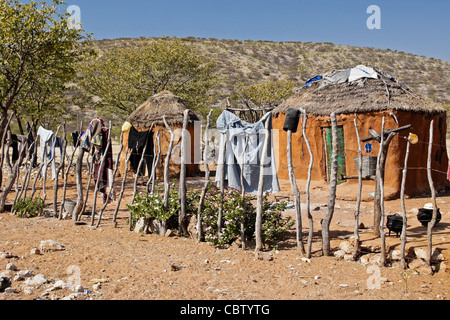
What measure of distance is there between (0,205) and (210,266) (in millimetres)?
5257

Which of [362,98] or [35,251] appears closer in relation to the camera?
[35,251]

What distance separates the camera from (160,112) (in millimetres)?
13109

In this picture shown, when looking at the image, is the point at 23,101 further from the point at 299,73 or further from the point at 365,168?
the point at 299,73

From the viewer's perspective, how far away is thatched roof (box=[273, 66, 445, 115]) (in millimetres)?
10016

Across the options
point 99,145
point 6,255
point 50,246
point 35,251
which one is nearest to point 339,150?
point 99,145

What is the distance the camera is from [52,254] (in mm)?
4969

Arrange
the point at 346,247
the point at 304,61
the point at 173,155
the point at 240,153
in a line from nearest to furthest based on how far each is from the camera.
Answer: the point at 346,247 < the point at 240,153 < the point at 173,155 < the point at 304,61

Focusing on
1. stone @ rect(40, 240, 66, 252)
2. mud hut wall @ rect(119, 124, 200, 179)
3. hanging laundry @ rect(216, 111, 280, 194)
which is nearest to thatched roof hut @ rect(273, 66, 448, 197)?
mud hut wall @ rect(119, 124, 200, 179)

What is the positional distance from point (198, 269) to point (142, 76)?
1317 cm

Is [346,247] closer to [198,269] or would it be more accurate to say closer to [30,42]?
[198,269]

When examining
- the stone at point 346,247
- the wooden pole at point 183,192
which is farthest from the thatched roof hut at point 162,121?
the stone at point 346,247

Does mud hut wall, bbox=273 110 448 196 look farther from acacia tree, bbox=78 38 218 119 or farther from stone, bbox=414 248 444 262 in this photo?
acacia tree, bbox=78 38 218 119

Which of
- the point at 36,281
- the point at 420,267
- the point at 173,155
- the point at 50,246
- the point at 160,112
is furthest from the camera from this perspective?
the point at 160,112
